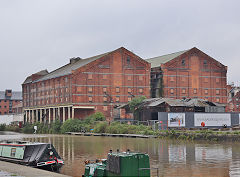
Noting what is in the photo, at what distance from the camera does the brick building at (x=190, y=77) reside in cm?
8644

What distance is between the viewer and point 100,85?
272ft

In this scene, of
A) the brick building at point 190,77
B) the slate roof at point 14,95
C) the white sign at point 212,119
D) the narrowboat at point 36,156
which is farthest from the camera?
the slate roof at point 14,95

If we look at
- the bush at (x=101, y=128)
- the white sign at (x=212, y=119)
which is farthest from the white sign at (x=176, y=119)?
the bush at (x=101, y=128)

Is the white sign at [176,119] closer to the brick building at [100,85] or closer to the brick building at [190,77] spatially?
the brick building at [100,85]

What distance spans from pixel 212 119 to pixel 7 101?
113443mm

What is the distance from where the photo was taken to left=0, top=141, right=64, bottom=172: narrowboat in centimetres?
2431

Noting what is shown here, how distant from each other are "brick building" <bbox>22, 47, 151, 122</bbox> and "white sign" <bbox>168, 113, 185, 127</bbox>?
1077 inches

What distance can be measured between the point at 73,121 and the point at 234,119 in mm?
30496

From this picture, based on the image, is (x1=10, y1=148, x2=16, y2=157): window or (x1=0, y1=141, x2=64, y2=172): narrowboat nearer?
(x1=0, y1=141, x2=64, y2=172): narrowboat

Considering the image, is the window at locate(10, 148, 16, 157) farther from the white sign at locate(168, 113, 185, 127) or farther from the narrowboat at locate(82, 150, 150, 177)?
the white sign at locate(168, 113, 185, 127)

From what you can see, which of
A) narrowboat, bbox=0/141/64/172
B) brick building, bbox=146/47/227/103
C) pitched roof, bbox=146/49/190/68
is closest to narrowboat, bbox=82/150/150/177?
narrowboat, bbox=0/141/64/172

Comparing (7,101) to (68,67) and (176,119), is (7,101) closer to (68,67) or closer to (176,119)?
(68,67)

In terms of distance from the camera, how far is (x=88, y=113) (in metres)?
82.9

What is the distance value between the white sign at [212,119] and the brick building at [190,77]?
2755 cm
